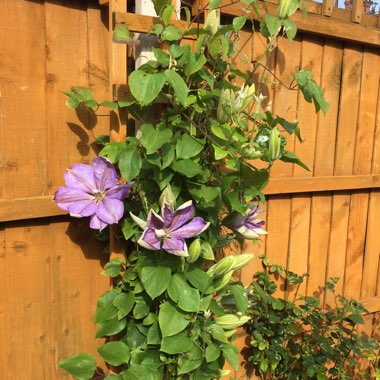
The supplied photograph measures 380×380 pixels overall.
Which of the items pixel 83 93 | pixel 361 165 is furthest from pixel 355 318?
pixel 83 93

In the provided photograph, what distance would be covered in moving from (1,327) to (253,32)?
4.34 ft

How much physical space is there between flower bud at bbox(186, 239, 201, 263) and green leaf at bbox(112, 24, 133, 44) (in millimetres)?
591

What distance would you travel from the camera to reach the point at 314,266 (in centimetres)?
203

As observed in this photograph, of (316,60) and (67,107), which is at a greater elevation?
(316,60)

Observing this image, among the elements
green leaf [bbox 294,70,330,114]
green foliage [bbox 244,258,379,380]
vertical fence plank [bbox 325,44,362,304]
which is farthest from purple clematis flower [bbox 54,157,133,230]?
vertical fence plank [bbox 325,44,362,304]

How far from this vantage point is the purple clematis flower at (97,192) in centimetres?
121

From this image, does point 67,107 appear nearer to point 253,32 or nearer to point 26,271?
point 26,271

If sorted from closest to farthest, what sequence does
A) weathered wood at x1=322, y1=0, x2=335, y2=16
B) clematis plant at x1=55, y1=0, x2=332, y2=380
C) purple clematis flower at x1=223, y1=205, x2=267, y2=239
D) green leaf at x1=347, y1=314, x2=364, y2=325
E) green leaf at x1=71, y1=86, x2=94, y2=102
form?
clematis plant at x1=55, y1=0, x2=332, y2=380, green leaf at x1=71, y1=86, x2=94, y2=102, purple clematis flower at x1=223, y1=205, x2=267, y2=239, weathered wood at x1=322, y1=0, x2=335, y2=16, green leaf at x1=347, y1=314, x2=364, y2=325

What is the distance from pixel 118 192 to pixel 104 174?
0.21ft

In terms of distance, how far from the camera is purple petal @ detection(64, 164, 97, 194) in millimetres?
1214

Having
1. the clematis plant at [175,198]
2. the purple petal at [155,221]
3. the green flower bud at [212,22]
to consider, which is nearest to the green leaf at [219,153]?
the clematis plant at [175,198]

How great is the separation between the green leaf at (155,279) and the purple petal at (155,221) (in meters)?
0.13

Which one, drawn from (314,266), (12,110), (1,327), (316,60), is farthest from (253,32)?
(1,327)

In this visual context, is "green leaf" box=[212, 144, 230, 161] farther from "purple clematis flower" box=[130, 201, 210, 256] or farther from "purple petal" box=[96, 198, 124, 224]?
"purple petal" box=[96, 198, 124, 224]
